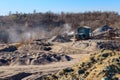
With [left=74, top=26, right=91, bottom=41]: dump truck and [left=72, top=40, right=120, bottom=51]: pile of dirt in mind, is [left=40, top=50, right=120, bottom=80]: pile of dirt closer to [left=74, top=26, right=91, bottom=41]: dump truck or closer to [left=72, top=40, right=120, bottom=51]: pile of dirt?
[left=72, top=40, right=120, bottom=51]: pile of dirt

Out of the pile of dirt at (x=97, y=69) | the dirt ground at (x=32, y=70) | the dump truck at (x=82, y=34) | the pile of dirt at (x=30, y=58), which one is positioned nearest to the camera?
the pile of dirt at (x=97, y=69)

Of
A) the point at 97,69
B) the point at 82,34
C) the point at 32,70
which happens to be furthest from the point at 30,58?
the point at 97,69

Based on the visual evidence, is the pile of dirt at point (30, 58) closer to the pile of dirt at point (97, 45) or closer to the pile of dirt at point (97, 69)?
the pile of dirt at point (97, 45)

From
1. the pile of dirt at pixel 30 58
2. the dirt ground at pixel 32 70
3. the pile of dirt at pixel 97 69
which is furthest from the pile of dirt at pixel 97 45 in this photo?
the pile of dirt at pixel 97 69

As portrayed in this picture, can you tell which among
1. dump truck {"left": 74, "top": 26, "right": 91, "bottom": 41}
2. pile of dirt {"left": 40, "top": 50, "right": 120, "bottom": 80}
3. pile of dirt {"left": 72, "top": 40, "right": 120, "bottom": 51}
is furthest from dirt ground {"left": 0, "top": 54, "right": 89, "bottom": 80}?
dump truck {"left": 74, "top": 26, "right": 91, "bottom": 41}

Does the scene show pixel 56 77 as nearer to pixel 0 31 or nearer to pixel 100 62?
pixel 100 62

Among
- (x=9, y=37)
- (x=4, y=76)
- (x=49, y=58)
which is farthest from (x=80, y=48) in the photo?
(x=9, y=37)

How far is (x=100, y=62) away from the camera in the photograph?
12.5 meters

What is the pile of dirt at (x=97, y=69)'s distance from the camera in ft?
37.4

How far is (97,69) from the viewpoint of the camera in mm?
11734

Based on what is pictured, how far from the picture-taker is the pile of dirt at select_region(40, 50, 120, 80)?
37.4 feet

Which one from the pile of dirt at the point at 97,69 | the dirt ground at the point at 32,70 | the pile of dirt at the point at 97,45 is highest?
the pile of dirt at the point at 97,69

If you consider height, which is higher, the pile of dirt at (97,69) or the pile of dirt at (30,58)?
the pile of dirt at (97,69)

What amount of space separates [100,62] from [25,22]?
46.6m
